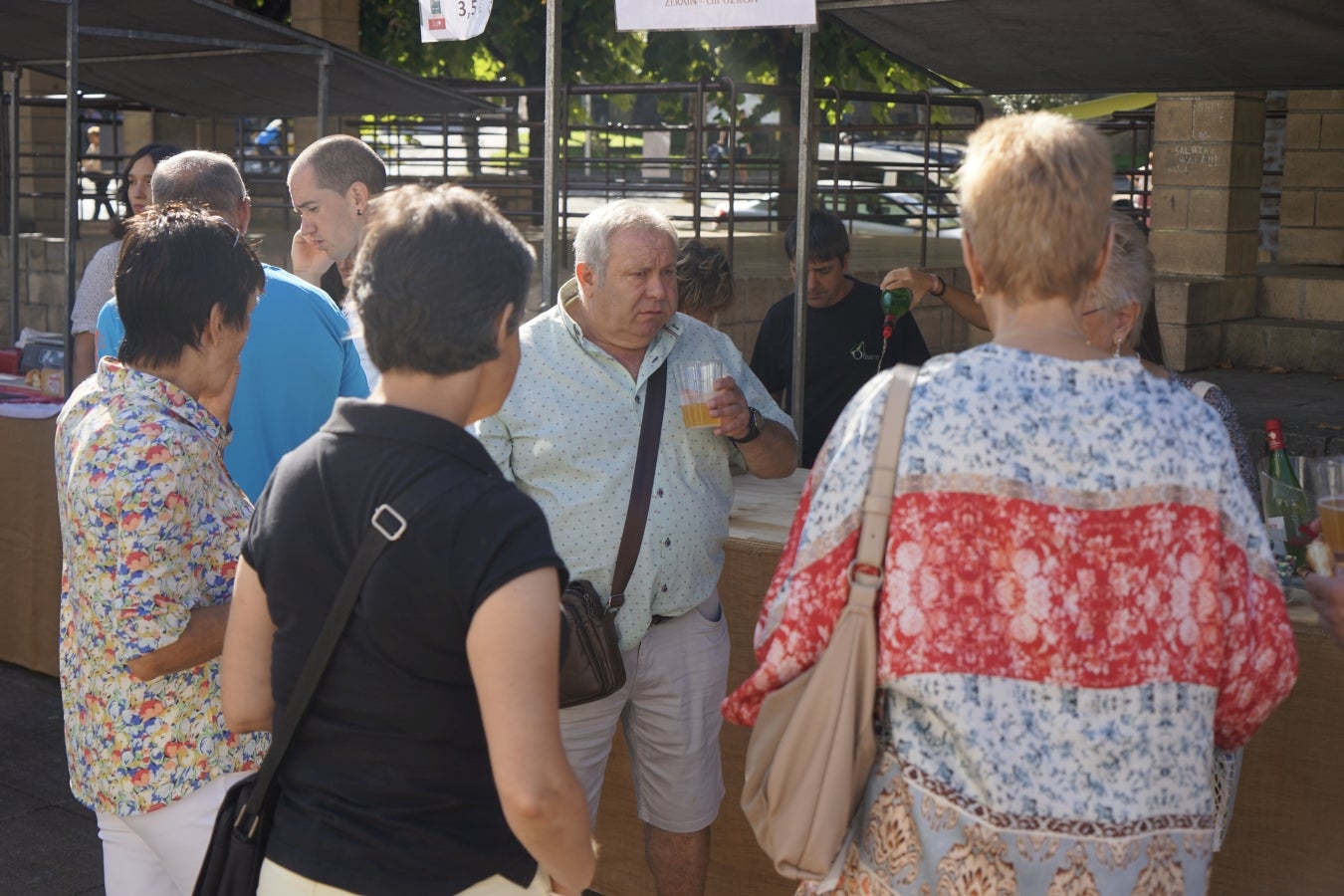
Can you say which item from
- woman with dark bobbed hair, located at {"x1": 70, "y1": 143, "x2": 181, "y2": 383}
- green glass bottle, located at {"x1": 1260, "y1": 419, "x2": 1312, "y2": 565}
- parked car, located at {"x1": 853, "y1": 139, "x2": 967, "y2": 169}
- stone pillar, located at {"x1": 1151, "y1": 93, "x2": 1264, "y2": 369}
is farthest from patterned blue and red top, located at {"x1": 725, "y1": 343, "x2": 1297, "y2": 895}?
parked car, located at {"x1": 853, "y1": 139, "x2": 967, "y2": 169}

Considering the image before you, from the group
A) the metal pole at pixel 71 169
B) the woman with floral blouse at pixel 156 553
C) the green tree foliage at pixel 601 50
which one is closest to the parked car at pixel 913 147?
the green tree foliage at pixel 601 50

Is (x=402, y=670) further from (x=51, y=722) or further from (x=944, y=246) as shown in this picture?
(x=944, y=246)

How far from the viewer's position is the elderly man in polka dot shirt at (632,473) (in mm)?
3004

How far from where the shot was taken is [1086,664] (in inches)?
69.2

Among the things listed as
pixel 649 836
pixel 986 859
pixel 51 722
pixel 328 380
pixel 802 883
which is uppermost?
pixel 328 380

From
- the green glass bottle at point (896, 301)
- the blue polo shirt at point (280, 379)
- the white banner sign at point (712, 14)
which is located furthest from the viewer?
the green glass bottle at point (896, 301)

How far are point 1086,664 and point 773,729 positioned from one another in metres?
0.44

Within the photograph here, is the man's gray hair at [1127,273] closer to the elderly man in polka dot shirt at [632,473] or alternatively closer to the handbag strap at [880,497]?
the elderly man in polka dot shirt at [632,473]

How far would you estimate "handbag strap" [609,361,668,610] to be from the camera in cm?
300

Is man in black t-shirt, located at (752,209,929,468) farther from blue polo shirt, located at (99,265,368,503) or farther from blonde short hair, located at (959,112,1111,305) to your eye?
blonde short hair, located at (959,112,1111,305)

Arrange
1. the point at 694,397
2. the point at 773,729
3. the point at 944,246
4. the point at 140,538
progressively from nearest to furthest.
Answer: the point at 773,729 → the point at 140,538 → the point at 694,397 → the point at 944,246

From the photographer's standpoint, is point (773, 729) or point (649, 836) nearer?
point (773, 729)

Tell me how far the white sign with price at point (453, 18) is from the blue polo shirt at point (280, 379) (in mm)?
1435

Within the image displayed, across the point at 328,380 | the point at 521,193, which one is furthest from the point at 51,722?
the point at 521,193
